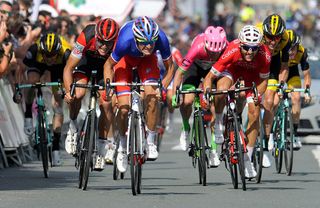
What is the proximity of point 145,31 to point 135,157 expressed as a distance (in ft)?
4.69

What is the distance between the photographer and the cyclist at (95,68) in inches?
614

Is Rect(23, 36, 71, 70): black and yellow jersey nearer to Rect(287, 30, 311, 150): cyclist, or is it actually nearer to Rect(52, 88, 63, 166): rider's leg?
Rect(52, 88, 63, 166): rider's leg

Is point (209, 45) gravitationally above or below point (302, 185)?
above

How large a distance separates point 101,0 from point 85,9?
1.76ft

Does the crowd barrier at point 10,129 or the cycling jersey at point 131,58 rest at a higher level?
the cycling jersey at point 131,58

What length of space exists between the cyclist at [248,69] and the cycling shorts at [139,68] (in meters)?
0.67

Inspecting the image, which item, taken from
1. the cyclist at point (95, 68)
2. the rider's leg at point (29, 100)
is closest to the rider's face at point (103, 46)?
the cyclist at point (95, 68)

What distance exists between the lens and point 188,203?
13.9m

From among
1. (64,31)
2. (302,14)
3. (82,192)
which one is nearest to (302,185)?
(82,192)

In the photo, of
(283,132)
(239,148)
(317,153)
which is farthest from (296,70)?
(239,148)

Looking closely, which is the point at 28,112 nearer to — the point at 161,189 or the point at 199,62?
the point at 199,62

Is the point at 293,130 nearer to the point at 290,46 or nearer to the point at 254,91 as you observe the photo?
the point at 290,46

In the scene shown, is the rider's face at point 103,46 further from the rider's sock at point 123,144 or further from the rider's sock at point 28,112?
the rider's sock at point 28,112

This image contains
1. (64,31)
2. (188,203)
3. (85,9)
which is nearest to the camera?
(188,203)
